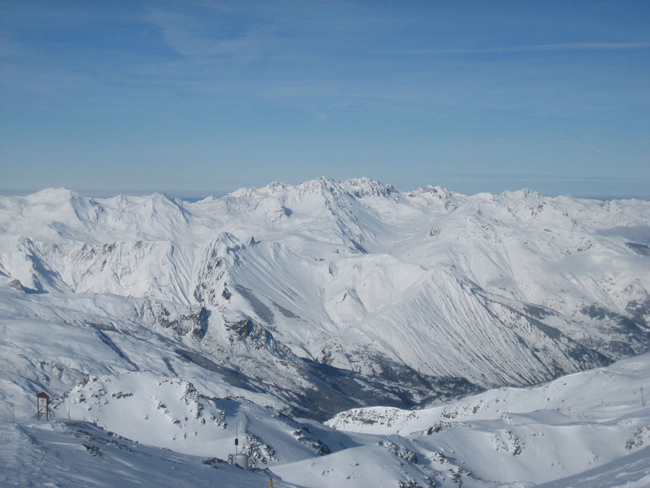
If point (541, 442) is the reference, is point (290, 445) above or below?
below

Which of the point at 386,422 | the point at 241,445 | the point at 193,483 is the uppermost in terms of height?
the point at 193,483

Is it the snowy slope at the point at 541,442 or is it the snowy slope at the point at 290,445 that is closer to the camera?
the snowy slope at the point at 290,445

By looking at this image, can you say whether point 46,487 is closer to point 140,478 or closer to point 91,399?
point 140,478

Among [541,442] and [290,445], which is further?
[290,445]

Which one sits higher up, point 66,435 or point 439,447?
point 66,435

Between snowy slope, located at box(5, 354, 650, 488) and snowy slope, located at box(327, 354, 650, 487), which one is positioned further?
snowy slope, located at box(327, 354, 650, 487)

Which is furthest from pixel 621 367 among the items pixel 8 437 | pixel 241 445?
pixel 8 437

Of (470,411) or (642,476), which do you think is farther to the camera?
(470,411)

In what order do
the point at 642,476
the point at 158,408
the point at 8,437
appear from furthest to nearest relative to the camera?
1. the point at 158,408
2. the point at 8,437
3. the point at 642,476

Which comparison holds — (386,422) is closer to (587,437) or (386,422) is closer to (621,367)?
(621,367)

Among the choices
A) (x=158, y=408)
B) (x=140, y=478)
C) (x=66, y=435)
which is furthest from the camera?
(x=158, y=408)
